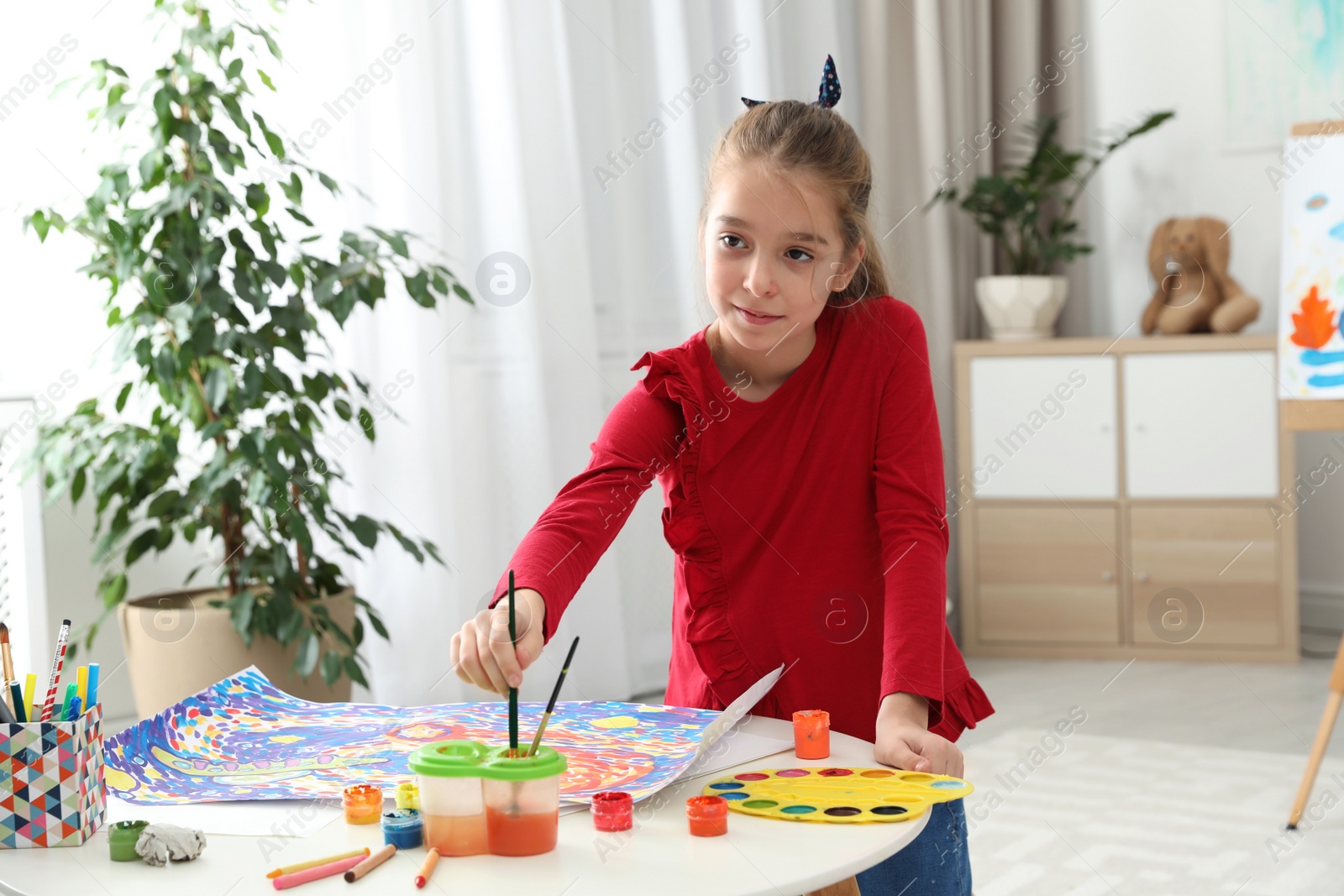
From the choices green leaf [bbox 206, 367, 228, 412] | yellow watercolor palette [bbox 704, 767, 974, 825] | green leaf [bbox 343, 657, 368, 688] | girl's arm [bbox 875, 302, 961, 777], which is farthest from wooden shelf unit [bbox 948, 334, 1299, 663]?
yellow watercolor palette [bbox 704, 767, 974, 825]

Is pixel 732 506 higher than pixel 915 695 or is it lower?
higher

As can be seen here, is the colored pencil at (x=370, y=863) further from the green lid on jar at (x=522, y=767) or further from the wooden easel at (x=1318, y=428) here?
the wooden easel at (x=1318, y=428)

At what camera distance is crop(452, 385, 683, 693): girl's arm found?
87cm

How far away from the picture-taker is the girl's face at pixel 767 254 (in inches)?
44.6

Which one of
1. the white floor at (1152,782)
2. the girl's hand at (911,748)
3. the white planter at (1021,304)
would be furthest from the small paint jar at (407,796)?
the white planter at (1021,304)

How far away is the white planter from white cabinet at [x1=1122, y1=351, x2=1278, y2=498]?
307 millimetres

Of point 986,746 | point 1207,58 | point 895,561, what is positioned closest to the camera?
point 895,561

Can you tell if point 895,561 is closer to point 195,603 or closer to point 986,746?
point 195,603

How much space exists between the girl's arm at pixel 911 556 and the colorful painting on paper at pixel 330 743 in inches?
6.2

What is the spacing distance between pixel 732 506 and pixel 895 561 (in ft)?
0.54

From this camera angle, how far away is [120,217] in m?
2.17

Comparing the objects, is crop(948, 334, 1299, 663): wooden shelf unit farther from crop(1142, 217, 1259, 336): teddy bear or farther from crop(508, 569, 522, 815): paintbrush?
crop(508, 569, 522, 815): paintbrush

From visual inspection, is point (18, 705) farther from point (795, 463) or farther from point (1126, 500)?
point (1126, 500)

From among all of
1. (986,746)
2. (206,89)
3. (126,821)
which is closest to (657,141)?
(206,89)
